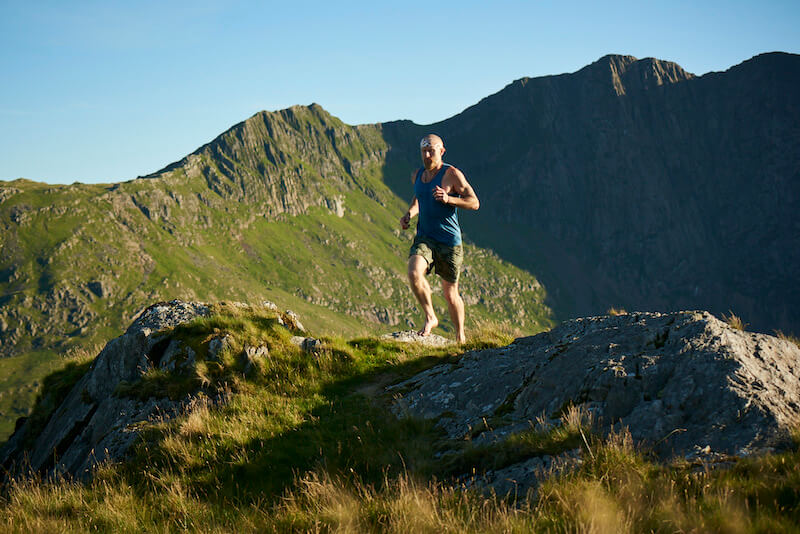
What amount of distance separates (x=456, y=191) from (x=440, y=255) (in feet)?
4.25

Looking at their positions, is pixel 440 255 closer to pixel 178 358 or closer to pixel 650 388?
pixel 178 358

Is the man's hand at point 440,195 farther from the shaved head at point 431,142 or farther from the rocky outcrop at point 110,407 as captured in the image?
the rocky outcrop at point 110,407

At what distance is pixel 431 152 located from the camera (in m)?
9.89

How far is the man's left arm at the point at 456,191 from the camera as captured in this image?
945 cm

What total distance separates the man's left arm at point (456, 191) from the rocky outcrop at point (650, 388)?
3.11 metres

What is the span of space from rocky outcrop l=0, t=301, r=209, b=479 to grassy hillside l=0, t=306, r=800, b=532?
983mm

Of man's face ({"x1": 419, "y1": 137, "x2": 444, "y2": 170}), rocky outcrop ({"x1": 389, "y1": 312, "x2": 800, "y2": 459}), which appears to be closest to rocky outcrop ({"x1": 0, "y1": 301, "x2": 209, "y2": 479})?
rocky outcrop ({"x1": 389, "y1": 312, "x2": 800, "y2": 459})

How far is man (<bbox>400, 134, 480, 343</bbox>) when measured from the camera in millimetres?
9805

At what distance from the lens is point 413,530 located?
3.91 metres

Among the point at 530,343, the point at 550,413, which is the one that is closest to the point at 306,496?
the point at 550,413

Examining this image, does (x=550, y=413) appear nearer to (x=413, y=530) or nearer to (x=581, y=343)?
(x=581, y=343)

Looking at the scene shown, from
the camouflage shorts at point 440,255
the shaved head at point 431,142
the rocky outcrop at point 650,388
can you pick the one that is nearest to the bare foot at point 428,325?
the camouflage shorts at point 440,255

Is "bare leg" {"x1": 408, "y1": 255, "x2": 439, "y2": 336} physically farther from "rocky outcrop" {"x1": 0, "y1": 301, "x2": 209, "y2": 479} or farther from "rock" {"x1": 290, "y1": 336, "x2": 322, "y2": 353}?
"rocky outcrop" {"x1": 0, "y1": 301, "x2": 209, "y2": 479}

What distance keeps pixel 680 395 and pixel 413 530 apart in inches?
117
